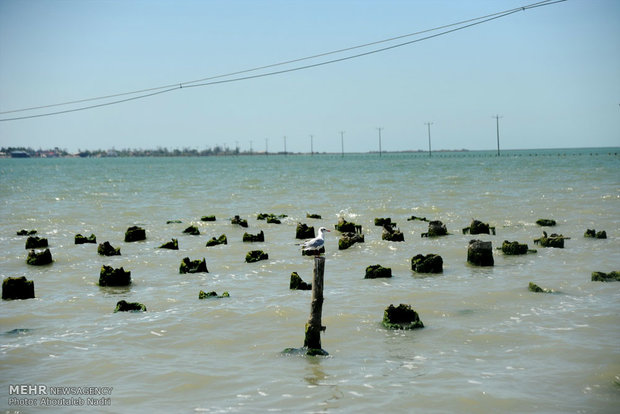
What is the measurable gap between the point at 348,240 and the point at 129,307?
10.4 meters

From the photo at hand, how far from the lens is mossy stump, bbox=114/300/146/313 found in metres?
14.3

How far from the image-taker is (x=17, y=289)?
15820 mm

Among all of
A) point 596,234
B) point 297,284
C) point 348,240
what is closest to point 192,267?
point 297,284

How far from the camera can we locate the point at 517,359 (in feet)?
34.8

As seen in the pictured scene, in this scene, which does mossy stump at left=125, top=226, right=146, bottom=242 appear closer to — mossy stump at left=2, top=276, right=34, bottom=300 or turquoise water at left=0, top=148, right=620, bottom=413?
turquoise water at left=0, top=148, right=620, bottom=413

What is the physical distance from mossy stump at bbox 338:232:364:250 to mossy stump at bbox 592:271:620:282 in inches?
357

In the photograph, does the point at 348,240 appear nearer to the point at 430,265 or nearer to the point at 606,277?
the point at 430,265

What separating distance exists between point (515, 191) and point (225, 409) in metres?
43.5

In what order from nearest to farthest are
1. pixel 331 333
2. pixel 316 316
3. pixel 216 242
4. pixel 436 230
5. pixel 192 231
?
1. pixel 316 316
2. pixel 331 333
3. pixel 216 242
4. pixel 436 230
5. pixel 192 231

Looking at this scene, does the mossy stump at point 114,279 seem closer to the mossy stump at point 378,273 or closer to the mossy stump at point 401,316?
the mossy stump at point 378,273

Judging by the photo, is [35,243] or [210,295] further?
[35,243]

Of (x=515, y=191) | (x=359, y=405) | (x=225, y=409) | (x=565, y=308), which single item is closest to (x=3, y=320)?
(x=225, y=409)

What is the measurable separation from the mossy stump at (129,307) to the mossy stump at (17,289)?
125 inches

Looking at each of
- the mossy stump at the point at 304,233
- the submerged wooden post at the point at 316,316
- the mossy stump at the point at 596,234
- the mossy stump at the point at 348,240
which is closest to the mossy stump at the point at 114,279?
the submerged wooden post at the point at 316,316
